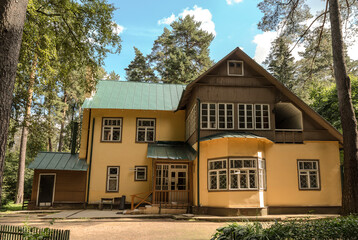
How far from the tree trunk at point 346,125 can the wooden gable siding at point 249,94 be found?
449cm

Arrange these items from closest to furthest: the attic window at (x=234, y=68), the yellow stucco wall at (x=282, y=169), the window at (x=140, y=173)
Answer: the yellow stucco wall at (x=282, y=169), the attic window at (x=234, y=68), the window at (x=140, y=173)

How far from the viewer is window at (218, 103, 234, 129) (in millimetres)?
15594

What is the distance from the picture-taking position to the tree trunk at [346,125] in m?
10.6

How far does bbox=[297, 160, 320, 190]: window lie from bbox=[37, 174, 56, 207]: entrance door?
48.2ft

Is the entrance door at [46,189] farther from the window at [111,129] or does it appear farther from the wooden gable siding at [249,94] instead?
the wooden gable siding at [249,94]

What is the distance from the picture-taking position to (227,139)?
14609 millimetres

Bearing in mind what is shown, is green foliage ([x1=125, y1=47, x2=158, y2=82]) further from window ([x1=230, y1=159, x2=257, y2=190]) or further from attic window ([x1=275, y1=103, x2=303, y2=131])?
window ([x1=230, y1=159, x2=257, y2=190])

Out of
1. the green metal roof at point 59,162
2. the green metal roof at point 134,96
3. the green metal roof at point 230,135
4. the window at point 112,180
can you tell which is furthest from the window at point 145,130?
the green metal roof at point 230,135

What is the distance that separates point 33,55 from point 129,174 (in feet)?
32.1

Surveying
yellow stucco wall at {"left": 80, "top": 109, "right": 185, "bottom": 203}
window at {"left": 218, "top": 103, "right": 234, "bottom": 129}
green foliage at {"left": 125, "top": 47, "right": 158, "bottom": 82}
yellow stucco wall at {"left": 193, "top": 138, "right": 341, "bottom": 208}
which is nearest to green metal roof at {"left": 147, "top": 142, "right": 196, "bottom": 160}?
yellow stucco wall at {"left": 80, "top": 109, "right": 185, "bottom": 203}

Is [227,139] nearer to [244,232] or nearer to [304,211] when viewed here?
[304,211]

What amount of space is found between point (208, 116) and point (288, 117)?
5.58 meters

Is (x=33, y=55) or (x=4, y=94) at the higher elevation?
(x=33, y=55)

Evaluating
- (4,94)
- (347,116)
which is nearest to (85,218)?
(4,94)
